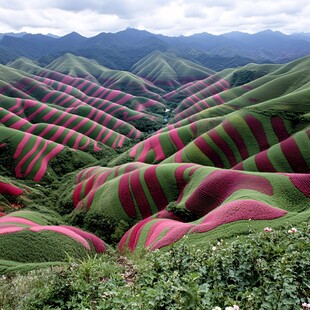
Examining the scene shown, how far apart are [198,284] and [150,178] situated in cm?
3766

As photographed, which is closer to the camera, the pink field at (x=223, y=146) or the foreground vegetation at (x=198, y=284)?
the foreground vegetation at (x=198, y=284)

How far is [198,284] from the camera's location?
9648mm

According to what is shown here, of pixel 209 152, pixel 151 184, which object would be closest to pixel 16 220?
pixel 151 184

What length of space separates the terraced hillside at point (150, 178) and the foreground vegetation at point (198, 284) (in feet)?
11.4

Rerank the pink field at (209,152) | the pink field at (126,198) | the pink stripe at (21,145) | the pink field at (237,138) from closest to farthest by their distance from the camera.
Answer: the pink field at (126,198), the pink field at (209,152), the pink field at (237,138), the pink stripe at (21,145)

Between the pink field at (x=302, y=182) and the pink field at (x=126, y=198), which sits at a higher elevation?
→ the pink field at (x=302, y=182)

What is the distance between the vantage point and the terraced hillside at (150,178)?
27594 mm

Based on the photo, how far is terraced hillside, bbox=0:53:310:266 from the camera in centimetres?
2759

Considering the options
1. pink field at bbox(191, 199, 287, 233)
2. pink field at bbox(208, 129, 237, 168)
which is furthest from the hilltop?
pink field at bbox(208, 129, 237, 168)

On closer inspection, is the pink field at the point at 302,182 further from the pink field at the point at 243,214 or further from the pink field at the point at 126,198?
the pink field at the point at 126,198

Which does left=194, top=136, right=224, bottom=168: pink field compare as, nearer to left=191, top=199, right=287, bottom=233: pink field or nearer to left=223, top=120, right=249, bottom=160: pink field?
left=223, top=120, right=249, bottom=160: pink field

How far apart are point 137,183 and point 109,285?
123 feet

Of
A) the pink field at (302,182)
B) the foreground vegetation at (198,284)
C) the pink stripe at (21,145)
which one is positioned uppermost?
the foreground vegetation at (198,284)

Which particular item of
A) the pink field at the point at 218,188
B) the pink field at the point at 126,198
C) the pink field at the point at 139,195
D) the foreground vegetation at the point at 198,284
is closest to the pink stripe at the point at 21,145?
the pink field at the point at 126,198
